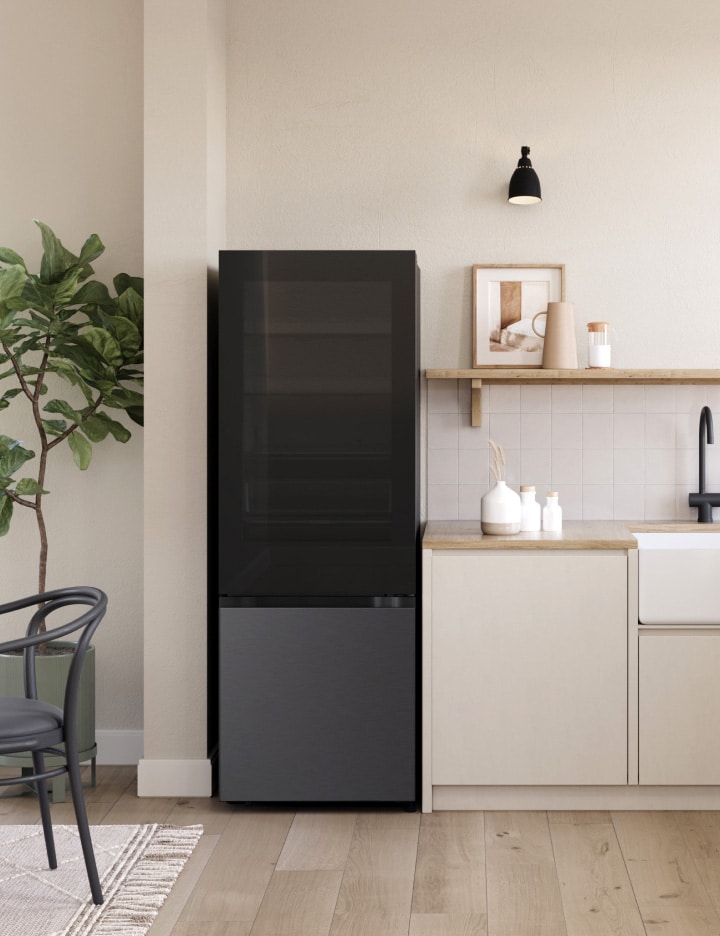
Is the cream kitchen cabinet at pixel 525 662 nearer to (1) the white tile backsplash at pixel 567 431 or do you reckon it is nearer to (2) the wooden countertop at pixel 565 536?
(2) the wooden countertop at pixel 565 536

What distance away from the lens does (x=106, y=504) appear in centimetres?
370

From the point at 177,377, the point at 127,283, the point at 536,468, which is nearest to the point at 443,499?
the point at 536,468

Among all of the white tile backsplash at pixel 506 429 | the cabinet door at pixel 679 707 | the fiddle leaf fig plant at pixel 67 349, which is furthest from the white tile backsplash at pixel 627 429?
the fiddle leaf fig plant at pixel 67 349

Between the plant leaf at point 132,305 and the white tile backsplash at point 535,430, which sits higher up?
the plant leaf at point 132,305

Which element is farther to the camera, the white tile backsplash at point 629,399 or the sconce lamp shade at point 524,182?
the white tile backsplash at point 629,399

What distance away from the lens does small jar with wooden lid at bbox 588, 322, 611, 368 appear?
3.49 m

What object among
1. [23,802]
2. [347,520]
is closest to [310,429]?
[347,520]

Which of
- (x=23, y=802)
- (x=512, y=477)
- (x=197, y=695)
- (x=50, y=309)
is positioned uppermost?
(x=50, y=309)

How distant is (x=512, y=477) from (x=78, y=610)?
5.47ft

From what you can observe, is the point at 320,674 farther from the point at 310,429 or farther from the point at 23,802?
the point at 23,802

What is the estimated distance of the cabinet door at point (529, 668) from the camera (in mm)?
3076

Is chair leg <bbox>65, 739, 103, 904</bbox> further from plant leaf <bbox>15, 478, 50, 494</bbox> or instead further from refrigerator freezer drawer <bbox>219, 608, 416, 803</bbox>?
plant leaf <bbox>15, 478, 50, 494</bbox>

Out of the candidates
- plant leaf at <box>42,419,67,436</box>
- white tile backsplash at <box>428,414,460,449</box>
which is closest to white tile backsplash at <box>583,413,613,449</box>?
white tile backsplash at <box>428,414,460,449</box>

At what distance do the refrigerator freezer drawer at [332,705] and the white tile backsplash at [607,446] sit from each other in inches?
33.1
